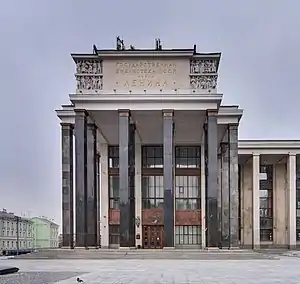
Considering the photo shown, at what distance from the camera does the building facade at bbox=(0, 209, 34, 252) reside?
96.1m

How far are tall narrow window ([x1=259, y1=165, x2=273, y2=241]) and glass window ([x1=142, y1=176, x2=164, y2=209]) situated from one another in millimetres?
17106

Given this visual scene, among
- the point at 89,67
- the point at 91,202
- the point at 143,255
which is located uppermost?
the point at 89,67

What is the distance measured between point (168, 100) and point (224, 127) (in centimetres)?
913

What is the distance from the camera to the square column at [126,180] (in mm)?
40531

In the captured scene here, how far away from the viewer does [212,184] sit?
40.8 metres

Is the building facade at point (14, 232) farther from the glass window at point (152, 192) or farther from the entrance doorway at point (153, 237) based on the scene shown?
the entrance doorway at point (153, 237)

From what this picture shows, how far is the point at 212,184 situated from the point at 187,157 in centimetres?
1375

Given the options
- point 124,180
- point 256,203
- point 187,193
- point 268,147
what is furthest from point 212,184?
point 268,147

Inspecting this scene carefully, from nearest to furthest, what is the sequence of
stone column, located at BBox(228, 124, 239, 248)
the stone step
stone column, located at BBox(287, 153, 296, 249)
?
the stone step, stone column, located at BBox(228, 124, 239, 248), stone column, located at BBox(287, 153, 296, 249)

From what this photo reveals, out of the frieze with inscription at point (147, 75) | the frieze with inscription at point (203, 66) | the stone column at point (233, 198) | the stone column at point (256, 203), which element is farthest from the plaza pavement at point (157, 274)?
the stone column at point (256, 203)

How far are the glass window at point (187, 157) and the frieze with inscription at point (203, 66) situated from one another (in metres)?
13.2

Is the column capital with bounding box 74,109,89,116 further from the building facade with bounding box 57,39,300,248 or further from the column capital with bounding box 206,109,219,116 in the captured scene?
the column capital with bounding box 206,109,219,116

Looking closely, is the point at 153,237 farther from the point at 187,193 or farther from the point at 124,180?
the point at 124,180

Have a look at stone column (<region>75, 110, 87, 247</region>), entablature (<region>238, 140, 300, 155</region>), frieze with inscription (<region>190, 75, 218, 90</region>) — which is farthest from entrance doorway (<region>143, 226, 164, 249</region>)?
frieze with inscription (<region>190, 75, 218, 90</region>)
